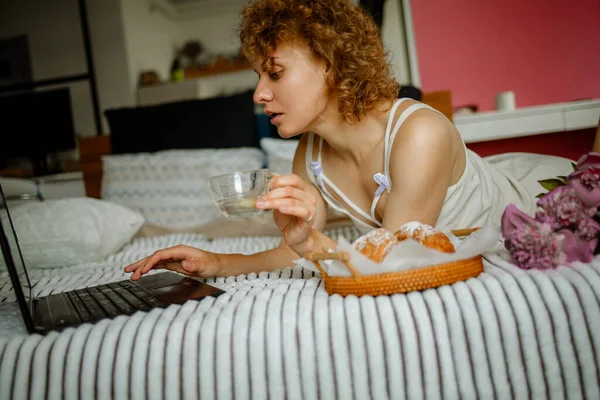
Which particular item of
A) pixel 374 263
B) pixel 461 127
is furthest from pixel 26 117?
pixel 374 263

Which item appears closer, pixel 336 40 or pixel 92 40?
pixel 336 40

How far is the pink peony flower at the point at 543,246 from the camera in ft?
2.48

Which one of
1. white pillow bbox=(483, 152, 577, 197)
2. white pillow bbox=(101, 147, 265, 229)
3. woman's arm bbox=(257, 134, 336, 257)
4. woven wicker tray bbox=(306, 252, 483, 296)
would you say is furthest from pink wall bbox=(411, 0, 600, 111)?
woven wicker tray bbox=(306, 252, 483, 296)

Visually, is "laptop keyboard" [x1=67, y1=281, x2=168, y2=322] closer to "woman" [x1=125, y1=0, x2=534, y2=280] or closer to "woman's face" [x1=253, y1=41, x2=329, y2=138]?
"woman" [x1=125, y1=0, x2=534, y2=280]

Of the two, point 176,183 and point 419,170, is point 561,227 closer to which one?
point 419,170

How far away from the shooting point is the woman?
105 cm

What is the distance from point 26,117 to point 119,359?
3163 millimetres

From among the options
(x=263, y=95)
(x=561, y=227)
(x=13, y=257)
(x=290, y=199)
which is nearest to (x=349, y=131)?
(x=263, y=95)

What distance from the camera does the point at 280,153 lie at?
1980 millimetres

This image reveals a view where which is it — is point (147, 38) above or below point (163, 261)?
above

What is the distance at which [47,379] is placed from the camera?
0.70 m

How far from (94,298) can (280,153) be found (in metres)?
1.17

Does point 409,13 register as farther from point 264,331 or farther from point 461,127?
point 264,331

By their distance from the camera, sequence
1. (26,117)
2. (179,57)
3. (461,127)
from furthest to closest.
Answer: (179,57) < (26,117) < (461,127)
